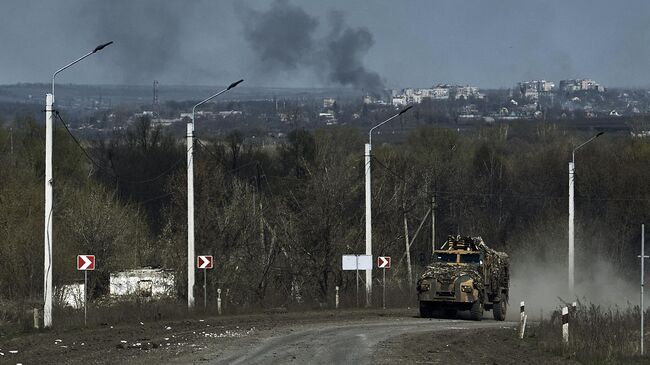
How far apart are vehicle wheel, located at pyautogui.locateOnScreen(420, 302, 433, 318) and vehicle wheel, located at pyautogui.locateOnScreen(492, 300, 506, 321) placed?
125 inches

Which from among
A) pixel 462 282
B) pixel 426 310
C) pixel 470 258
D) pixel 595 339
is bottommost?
pixel 426 310

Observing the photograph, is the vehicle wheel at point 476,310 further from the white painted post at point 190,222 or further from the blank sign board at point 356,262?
the white painted post at point 190,222

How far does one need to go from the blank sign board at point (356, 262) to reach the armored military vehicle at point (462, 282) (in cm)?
552

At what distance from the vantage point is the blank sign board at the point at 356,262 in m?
47.3

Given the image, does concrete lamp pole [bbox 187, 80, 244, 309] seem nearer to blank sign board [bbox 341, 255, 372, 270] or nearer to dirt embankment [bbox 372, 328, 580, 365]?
blank sign board [bbox 341, 255, 372, 270]

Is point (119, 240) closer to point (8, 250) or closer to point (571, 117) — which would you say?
point (8, 250)

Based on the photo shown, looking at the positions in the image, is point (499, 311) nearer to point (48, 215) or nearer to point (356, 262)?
point (356, 262)

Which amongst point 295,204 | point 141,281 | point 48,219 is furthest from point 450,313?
point 141,281

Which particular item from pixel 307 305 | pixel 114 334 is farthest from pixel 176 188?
pixel 114 334

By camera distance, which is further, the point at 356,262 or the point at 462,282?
the point at 356,262

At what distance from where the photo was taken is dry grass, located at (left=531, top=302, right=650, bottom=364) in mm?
25188

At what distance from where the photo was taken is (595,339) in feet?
90.7

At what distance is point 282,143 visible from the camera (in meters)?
109

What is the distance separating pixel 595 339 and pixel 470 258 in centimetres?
1369
